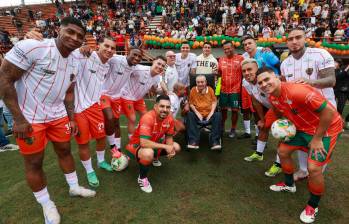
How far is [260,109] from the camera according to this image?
16.1ft

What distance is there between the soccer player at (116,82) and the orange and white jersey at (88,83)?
0.51m

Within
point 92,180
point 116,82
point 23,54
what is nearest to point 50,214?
point 92,180

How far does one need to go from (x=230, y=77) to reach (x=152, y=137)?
2.59 metres

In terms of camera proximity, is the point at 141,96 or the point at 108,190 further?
the point at 141,96

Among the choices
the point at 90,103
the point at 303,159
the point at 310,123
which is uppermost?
the point at 90,103

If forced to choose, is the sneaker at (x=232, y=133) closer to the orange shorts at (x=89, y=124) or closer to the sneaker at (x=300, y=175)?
the sneaker at (x=300, y=175)

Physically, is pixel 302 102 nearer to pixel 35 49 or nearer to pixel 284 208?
pixel 284 208

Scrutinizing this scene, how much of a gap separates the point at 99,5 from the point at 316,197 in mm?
29131

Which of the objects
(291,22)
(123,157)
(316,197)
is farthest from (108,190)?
(291,22)

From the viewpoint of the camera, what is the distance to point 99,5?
1093 inches

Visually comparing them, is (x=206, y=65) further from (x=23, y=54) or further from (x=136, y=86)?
(x=23, y=54)

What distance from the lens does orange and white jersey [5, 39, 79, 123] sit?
2.72 metres

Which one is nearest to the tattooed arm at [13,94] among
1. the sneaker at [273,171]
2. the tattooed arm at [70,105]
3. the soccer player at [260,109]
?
the tattooed arm at [70,105]

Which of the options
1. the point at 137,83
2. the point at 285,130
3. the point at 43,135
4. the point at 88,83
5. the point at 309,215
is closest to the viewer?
the point at 43,135
